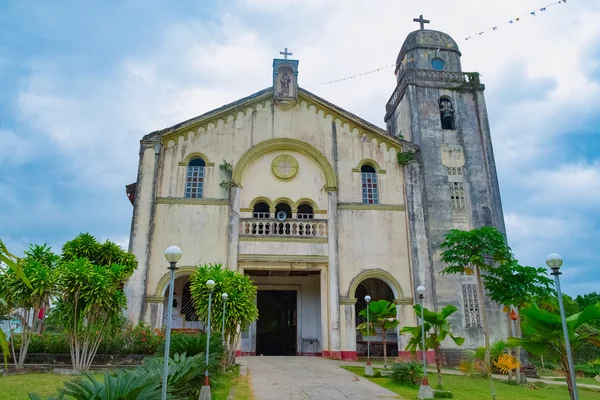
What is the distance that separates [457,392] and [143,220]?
13.1 metres

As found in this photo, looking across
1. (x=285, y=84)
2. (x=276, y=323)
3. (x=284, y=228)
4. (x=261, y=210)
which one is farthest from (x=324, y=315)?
(x=285, y=84)

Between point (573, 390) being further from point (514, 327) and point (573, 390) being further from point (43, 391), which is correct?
point (514, 327)

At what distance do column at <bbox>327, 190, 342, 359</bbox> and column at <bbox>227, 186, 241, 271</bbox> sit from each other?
12.7 feet

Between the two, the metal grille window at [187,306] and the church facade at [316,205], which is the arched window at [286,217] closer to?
the church facade at [316,205]

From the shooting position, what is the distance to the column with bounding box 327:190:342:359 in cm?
1822

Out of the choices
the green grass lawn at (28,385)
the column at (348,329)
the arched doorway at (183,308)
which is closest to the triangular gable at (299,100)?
the arched doorway at (183,308)

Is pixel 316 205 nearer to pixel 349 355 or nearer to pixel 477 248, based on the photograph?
pixel 349 355

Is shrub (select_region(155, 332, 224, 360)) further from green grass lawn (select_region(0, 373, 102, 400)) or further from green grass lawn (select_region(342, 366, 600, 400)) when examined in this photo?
green grass lawn (select_region(342, 366, 600, 400))

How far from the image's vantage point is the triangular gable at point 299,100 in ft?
66.7

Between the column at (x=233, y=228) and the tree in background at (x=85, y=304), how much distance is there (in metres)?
5.01

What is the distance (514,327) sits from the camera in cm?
1927

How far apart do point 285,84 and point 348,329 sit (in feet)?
37.0

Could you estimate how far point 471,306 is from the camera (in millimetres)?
19312

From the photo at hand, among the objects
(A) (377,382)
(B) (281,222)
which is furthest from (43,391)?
(B) (281,222)
